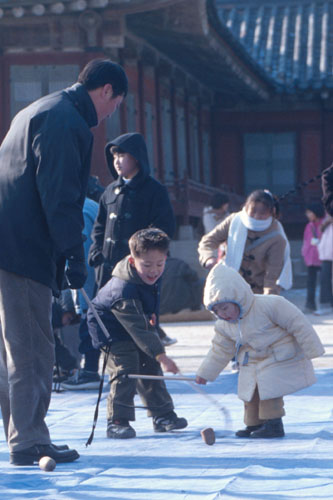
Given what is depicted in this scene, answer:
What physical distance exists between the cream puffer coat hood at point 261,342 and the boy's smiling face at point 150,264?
0.29 metres

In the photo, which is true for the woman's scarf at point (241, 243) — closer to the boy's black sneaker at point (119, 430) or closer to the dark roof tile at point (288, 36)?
the boy's black sneaker at point (119, 430)

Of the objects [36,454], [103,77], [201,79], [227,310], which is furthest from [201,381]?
[201,79]

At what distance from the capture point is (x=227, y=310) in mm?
5562

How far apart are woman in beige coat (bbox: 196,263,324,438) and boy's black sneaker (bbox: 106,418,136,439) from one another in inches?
19.4

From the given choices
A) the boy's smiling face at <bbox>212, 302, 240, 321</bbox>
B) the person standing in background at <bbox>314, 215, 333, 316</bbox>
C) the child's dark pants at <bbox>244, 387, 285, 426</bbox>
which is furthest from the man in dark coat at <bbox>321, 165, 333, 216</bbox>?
the person standing in background at <bbox>314, 215, 333, 316</bbox>

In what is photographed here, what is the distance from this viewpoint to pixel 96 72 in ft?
16.5

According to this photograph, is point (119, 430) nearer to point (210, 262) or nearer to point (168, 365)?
point (168, 365)

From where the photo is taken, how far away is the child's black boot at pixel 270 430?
5.41 meters

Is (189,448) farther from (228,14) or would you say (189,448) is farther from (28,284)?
(228,14)

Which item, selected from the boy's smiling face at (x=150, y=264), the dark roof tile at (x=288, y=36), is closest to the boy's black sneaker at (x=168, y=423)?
the boy's smiling face at (x=150, y=264)

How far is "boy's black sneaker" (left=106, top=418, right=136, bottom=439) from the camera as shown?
5.53 metres

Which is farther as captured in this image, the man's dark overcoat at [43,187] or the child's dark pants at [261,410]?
the child's dark pants at [261,410]

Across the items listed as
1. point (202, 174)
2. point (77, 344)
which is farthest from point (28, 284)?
point (202, 174)

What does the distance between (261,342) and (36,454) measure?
149 cm
